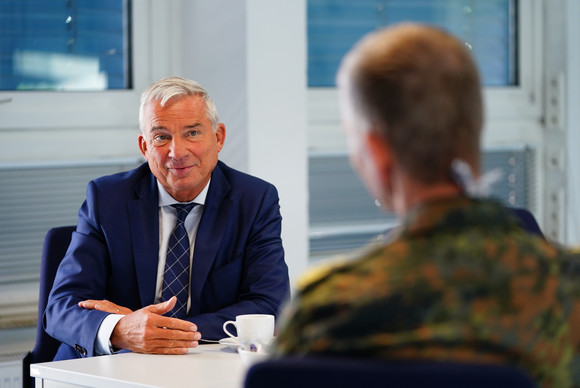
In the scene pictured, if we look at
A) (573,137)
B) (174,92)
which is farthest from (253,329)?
(573,137)

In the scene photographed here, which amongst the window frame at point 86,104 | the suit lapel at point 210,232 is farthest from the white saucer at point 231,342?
the window frame at point 86,104

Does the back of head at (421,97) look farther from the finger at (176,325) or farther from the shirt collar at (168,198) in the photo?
the shirt collar at (168,198)

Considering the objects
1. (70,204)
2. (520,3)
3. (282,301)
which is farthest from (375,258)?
(520,3)

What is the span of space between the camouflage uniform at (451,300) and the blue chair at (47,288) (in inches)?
66.4

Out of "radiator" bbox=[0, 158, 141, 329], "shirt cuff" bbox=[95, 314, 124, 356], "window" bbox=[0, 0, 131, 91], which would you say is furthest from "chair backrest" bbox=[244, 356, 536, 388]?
"window" bbox=[0, 0, 131, 91]

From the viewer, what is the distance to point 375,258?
937 millimetres

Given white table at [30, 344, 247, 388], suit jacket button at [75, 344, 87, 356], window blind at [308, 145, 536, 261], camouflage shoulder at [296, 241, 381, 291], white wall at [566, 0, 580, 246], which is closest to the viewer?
camouflage shoulder at [296, 241, 381, 291]

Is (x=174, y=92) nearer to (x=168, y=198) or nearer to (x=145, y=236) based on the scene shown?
(x=168, y=198)

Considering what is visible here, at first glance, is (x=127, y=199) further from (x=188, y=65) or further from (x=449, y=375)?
(x=449, y=375)

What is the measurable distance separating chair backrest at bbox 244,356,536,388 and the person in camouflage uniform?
26mm

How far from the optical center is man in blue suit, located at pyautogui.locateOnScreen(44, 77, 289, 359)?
232 cm

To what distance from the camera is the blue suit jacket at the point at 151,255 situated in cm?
231

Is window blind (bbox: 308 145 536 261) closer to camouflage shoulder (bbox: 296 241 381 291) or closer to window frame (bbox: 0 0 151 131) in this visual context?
window frame (bbox: 0 0 151 131)

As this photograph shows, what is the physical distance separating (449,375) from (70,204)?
2.82 meters
